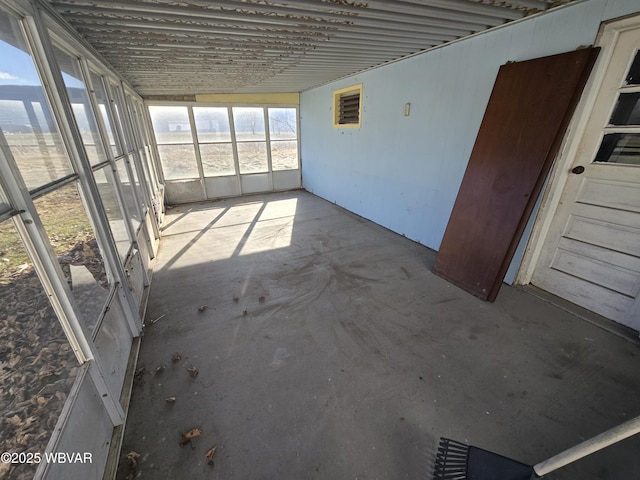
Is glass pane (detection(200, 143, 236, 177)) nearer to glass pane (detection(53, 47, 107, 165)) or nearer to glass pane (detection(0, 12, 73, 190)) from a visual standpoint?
glass pane (detection(53, 47, 107, 165))

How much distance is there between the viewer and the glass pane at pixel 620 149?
2168 millimetres

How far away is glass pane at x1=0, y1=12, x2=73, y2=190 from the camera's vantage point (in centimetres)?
116

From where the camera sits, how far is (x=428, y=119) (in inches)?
146

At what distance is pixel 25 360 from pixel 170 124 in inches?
257

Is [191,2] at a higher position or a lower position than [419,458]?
higher

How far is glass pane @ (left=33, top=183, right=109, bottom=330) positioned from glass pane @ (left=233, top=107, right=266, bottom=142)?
563 cm

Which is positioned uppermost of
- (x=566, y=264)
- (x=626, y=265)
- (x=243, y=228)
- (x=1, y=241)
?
(x=1, y=241)

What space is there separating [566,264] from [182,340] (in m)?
3.79

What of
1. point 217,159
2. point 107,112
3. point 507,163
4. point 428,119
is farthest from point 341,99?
point 107,112

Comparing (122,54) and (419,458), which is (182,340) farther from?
(122,54)

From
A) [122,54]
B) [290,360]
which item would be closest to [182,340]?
[290,360]

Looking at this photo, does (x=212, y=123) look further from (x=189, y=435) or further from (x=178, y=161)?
(x=189, y=435)

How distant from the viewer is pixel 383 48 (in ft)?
10.9

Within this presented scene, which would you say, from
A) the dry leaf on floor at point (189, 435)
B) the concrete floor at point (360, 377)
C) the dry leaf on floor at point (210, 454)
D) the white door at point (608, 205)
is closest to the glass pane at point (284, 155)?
the concrete floor at point (360, 377)
